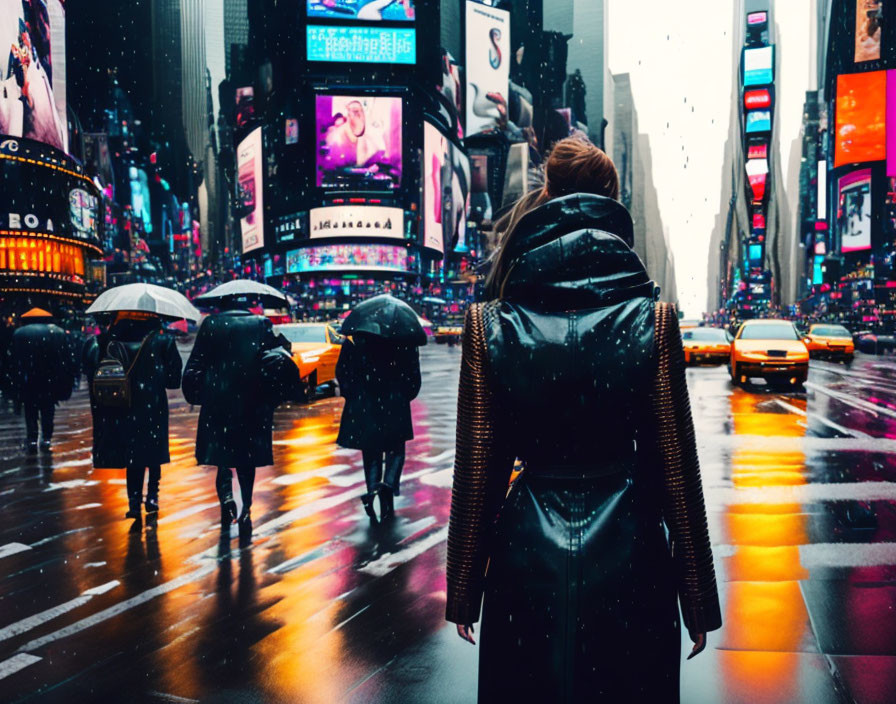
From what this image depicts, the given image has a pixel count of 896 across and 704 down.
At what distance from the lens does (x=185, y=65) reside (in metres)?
164

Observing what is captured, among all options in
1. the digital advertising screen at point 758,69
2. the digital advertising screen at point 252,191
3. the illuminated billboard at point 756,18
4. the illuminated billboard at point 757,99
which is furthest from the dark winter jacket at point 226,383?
the illuminated billboard at point 756,18

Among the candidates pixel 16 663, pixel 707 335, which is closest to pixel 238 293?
pixel 16 663

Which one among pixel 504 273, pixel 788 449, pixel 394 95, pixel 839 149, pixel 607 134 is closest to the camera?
pixel 504 273

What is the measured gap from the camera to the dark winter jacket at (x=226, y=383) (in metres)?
6.11

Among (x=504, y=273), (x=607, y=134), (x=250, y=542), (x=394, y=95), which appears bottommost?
(x=250, y=542)

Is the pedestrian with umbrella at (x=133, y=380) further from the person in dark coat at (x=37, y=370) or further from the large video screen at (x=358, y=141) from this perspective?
the large video screen at (x=358, y=141)

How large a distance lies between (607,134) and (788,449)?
194m

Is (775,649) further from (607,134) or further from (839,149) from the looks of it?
(607,134)

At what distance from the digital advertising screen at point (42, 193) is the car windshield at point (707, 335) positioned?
3776 centimetres

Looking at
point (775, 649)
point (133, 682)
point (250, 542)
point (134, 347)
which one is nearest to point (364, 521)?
point (250, 542)

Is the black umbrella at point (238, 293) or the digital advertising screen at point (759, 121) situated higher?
the digital advertising screen at point (759, 121)

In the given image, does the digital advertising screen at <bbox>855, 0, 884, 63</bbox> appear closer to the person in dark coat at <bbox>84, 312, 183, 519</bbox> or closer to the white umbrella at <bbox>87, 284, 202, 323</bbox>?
the white umbrella at <bbox>87, 284, 202, 323</bbox>

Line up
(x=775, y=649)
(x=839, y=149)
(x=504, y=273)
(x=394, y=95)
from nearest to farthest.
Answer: (x=504, y=273) < (x=775, y=649) < (x=839, y=149) < (x=394, y=95)

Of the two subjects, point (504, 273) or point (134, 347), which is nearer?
point (504, 273)
